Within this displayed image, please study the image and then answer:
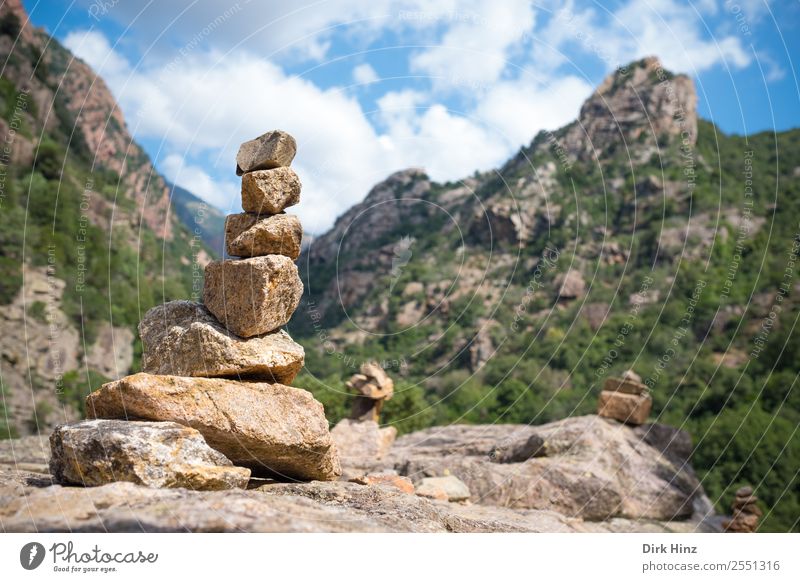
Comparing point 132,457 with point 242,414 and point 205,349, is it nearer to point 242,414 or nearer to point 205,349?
point 242,414

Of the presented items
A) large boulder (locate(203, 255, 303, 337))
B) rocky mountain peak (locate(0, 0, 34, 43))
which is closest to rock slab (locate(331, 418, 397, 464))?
large boulder (locate(203, 255, 303, 337))

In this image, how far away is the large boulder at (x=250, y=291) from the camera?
10.1m

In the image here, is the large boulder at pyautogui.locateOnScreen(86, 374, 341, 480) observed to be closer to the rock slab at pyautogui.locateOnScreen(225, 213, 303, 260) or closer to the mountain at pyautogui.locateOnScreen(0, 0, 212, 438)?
the rock slab at pyautogui.locateOnScreen(225, 213, 303, 260)

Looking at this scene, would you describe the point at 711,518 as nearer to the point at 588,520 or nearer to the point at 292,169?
the point at 588,520

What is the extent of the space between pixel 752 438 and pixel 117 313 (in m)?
63.3

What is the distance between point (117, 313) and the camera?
7081 centimetres

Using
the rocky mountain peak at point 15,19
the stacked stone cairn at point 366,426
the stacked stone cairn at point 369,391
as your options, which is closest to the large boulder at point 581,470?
the stacked stone cairn at point 366,426

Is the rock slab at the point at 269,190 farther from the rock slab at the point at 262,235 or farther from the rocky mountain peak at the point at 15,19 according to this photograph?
the rocky mountain peak at the point at 15,19

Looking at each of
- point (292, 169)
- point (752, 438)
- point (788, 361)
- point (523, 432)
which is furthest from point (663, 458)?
point (788, 361)

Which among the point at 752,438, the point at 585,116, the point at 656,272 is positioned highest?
the point at 585,116

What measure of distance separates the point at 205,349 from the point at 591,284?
77.3 m

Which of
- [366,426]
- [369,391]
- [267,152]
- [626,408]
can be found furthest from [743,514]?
[267,152]

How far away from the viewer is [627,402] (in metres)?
22.4

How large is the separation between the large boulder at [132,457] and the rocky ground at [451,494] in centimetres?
44
